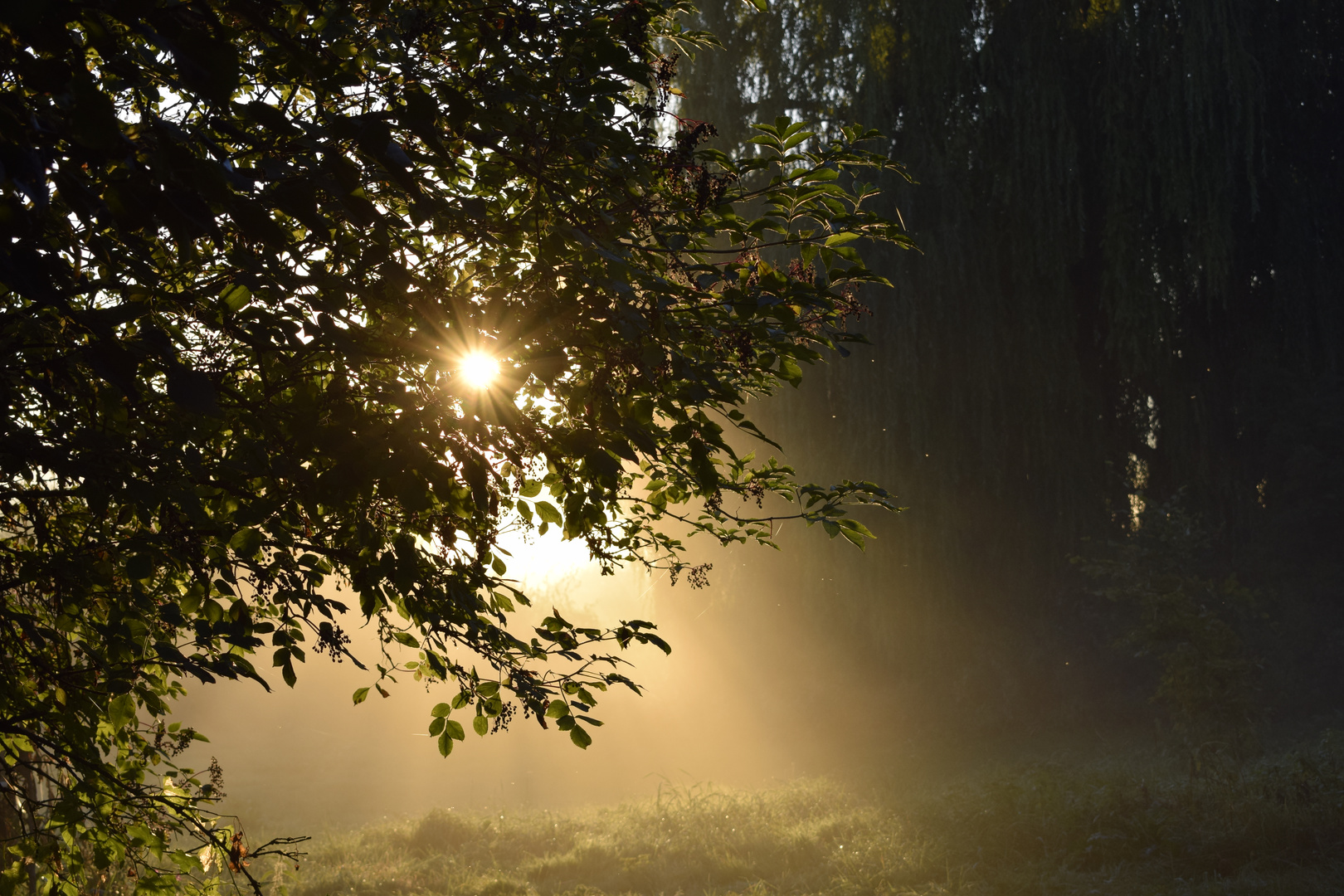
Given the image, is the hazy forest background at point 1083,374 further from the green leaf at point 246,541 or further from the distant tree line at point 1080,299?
the green leaf at point 246,541

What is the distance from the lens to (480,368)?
2.06 meters

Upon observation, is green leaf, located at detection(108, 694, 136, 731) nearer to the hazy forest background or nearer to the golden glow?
the golden glow

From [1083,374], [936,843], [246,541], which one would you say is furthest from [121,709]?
[1083,374]

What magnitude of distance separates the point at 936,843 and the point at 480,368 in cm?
776

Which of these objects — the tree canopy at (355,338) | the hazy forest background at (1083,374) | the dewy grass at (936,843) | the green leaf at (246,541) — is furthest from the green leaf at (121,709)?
the hazy forest background at (1083,374)

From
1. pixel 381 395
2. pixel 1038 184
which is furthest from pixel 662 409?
pixel 1038 184

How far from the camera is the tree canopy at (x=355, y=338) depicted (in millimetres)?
1809

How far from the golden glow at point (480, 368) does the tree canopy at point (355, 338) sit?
0.03ft

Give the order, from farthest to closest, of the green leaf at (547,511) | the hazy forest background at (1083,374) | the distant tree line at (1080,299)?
the distant tree line at (1080,299) < the hazy forest background at (1083,374) < the green leaf at (547,511)

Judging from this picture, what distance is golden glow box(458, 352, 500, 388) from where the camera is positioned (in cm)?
205

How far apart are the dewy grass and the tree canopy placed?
5.70 metres

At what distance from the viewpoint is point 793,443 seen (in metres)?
11.7

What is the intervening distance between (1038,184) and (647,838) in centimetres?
912

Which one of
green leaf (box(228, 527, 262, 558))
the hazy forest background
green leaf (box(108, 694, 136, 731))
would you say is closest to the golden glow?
green leaf (box(228, 527, 262, 558))
